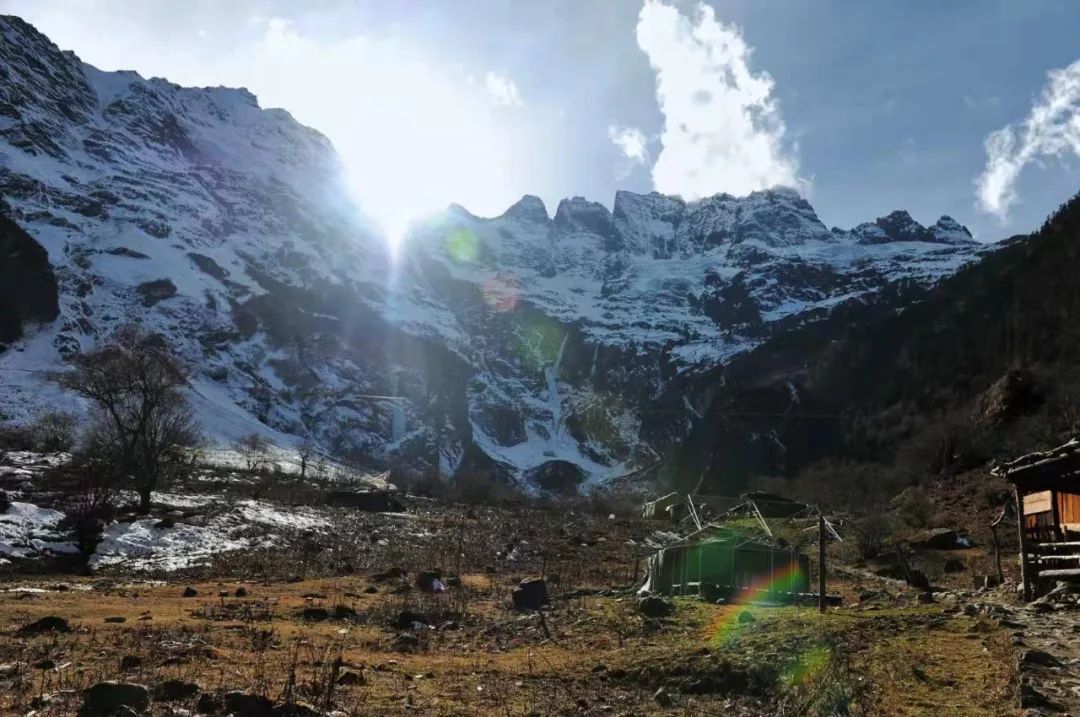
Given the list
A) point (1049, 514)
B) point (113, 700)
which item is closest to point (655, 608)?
point (1049, 514)

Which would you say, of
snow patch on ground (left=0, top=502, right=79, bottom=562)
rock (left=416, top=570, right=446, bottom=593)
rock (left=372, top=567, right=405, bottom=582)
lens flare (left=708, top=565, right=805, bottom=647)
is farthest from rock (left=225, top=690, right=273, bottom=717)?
snow patch on ground (left=0, top=502, right=79, bottom=562)

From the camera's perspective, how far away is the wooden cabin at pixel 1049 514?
1930cm

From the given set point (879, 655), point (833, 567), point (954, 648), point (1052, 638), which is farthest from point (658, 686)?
point (833, 567)

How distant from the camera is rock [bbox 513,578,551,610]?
79.1ft

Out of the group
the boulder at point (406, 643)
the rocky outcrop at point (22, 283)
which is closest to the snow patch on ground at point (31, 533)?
the boulder at point (406, 643)

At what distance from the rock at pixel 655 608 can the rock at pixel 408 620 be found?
6.18 m

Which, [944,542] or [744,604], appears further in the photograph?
[944,542]

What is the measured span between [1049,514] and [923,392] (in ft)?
371

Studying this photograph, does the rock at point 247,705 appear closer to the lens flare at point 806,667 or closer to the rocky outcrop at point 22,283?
the lens flare at point 806,667

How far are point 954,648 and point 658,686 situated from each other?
5.44 meters

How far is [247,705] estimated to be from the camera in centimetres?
910

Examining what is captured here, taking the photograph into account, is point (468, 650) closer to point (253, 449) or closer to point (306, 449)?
point (253, 449)

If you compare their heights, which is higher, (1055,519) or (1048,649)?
(1055,519)

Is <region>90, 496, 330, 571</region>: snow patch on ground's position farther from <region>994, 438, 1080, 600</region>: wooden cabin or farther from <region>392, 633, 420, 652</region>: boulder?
<region>994, 438, 1080, 600</region>: wooden cabin
